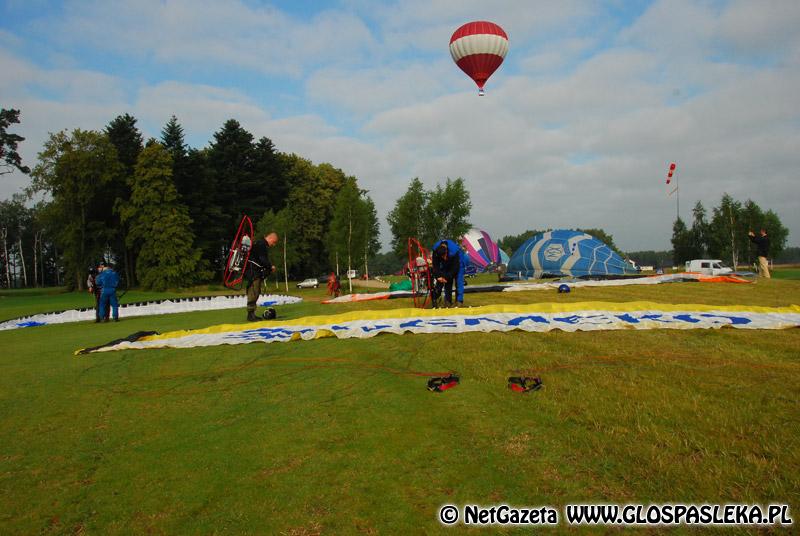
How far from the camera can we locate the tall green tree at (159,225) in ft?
122

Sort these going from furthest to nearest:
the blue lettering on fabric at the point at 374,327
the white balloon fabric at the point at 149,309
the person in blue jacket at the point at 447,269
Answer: the white balloon fabric at the point at 149,309
the person in blue jacket at the point at 447,269
the blue lettering on fabric at the point at 374,327

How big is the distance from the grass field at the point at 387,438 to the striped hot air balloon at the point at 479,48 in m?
19.0

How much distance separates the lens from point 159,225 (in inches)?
1463

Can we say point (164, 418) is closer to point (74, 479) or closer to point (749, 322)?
point (74, 479)

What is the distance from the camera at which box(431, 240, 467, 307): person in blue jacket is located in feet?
37.2

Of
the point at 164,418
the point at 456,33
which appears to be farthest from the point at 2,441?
the point at 456,33

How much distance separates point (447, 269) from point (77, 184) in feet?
127

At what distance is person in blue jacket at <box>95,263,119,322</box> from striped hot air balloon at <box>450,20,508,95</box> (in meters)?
17.1

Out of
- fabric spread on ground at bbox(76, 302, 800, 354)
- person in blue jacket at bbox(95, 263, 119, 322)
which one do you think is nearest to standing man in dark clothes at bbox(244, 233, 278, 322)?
fabric spread on ground at bbox(76, 302, 800, 354)

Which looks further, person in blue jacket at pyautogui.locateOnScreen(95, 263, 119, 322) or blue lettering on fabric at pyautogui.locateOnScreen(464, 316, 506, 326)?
person in blue jacket at pyautogui.locateOnScreen(95, 263, 119, 322)

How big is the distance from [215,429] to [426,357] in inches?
106

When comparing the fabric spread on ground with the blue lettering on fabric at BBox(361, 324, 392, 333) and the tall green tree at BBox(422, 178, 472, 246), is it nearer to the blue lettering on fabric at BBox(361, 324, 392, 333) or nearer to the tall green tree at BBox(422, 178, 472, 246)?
the blue lettering on fabric at BBox(361, 324, 392, 333)

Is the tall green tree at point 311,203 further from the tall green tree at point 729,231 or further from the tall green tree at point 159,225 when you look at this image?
the tall green tree at point 729,231

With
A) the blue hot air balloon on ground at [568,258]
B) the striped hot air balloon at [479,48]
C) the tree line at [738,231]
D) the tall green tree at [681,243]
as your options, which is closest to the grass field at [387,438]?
the striped hot air balloon at [479,48]
